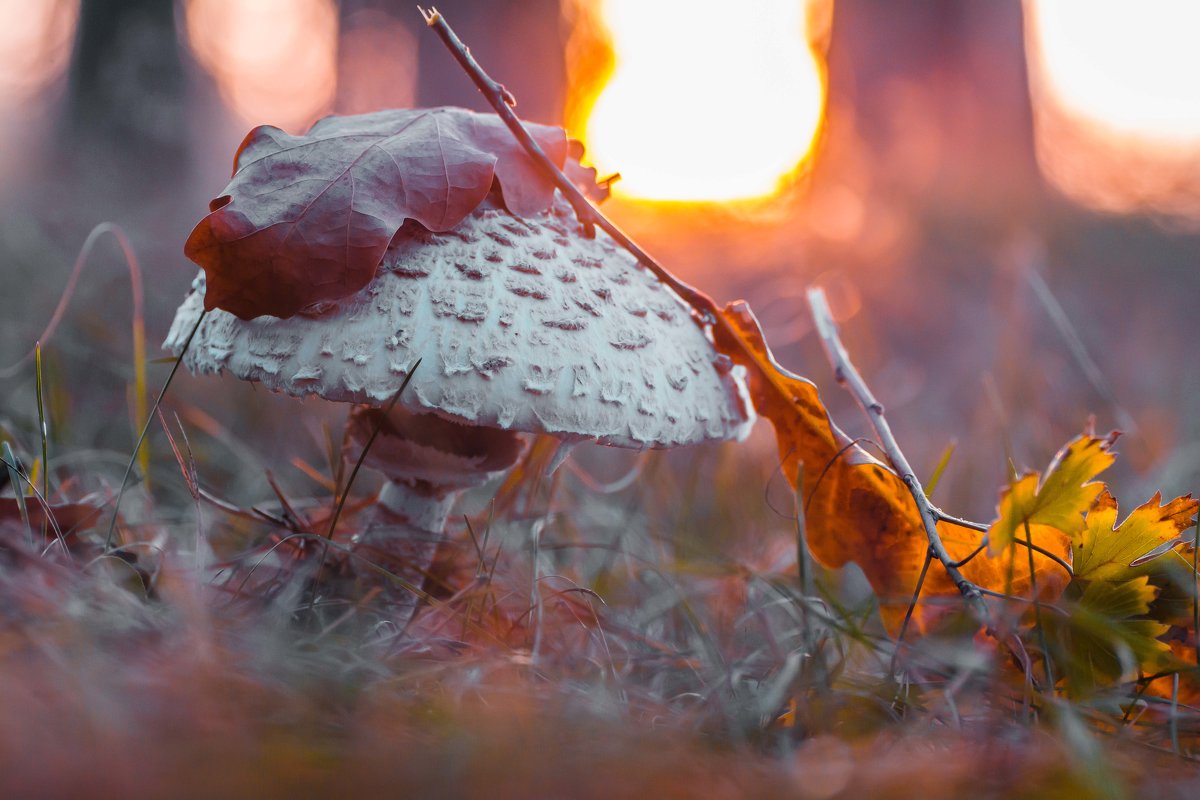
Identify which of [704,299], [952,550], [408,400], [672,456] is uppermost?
[704,299]

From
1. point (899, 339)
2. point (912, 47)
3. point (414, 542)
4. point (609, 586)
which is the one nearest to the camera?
point (414, 542)

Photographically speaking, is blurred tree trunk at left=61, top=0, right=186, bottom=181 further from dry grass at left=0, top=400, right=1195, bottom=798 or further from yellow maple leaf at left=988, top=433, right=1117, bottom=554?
yellow maple leaf at left=988, top=433, right=1117, bottom=554

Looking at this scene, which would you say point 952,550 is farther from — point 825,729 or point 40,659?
point 40,659

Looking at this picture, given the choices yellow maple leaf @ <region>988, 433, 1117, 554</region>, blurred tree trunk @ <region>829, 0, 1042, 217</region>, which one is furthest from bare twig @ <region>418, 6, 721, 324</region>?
blurred tree trunk @ <region>829, 0, 1042, 217</region>

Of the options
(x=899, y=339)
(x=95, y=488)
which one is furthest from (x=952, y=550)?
(x=899, y=339)

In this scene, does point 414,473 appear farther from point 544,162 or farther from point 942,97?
point 942,97

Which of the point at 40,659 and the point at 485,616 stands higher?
the point at 40,659
